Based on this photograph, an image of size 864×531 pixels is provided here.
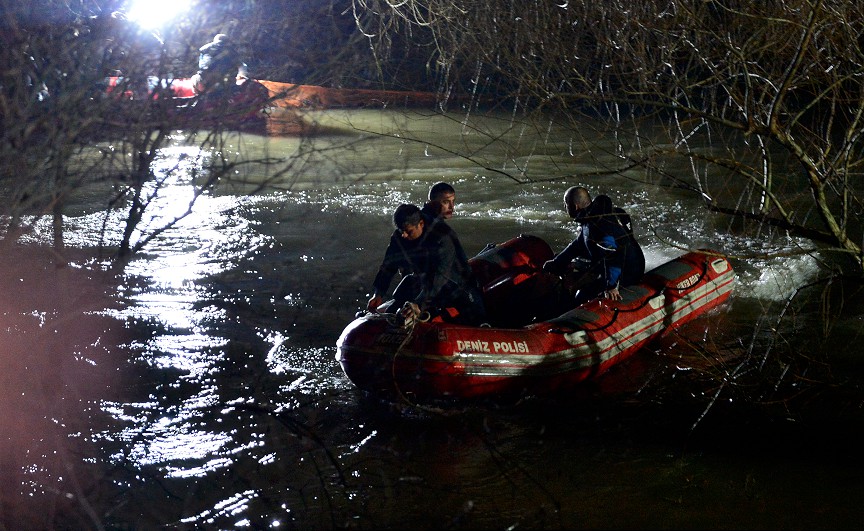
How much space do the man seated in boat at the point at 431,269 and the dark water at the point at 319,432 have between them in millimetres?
628

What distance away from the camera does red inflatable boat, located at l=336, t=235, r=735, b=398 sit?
6438mm

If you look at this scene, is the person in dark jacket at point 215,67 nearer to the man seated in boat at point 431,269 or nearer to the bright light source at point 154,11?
the bright light source at point 154,11

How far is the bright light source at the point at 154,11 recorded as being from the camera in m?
4.75

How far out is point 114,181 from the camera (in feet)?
14.7

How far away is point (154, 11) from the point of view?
489 centimetres

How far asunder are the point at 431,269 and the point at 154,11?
2.83m

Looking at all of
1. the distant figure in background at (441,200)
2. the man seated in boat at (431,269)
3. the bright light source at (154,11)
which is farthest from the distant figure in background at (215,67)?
the distant figure in background at (441,200)

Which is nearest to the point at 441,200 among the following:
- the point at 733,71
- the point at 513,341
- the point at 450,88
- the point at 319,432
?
the point at 450,88

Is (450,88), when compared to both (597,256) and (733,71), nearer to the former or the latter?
(597,256)

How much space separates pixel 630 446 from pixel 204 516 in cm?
281

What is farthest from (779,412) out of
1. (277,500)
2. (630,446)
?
(277,500)

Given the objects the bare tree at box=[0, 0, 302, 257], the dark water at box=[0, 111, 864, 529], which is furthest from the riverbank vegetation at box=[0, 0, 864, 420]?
the dark water at box=[0, 111, 864, 529]

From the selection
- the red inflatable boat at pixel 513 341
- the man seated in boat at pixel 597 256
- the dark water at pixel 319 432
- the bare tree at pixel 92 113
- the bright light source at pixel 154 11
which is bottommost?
the dark water at pixel 319 432

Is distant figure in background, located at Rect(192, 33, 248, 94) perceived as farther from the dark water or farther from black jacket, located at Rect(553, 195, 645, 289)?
black jacket, located at Rect(553, 195, 645, 289)
